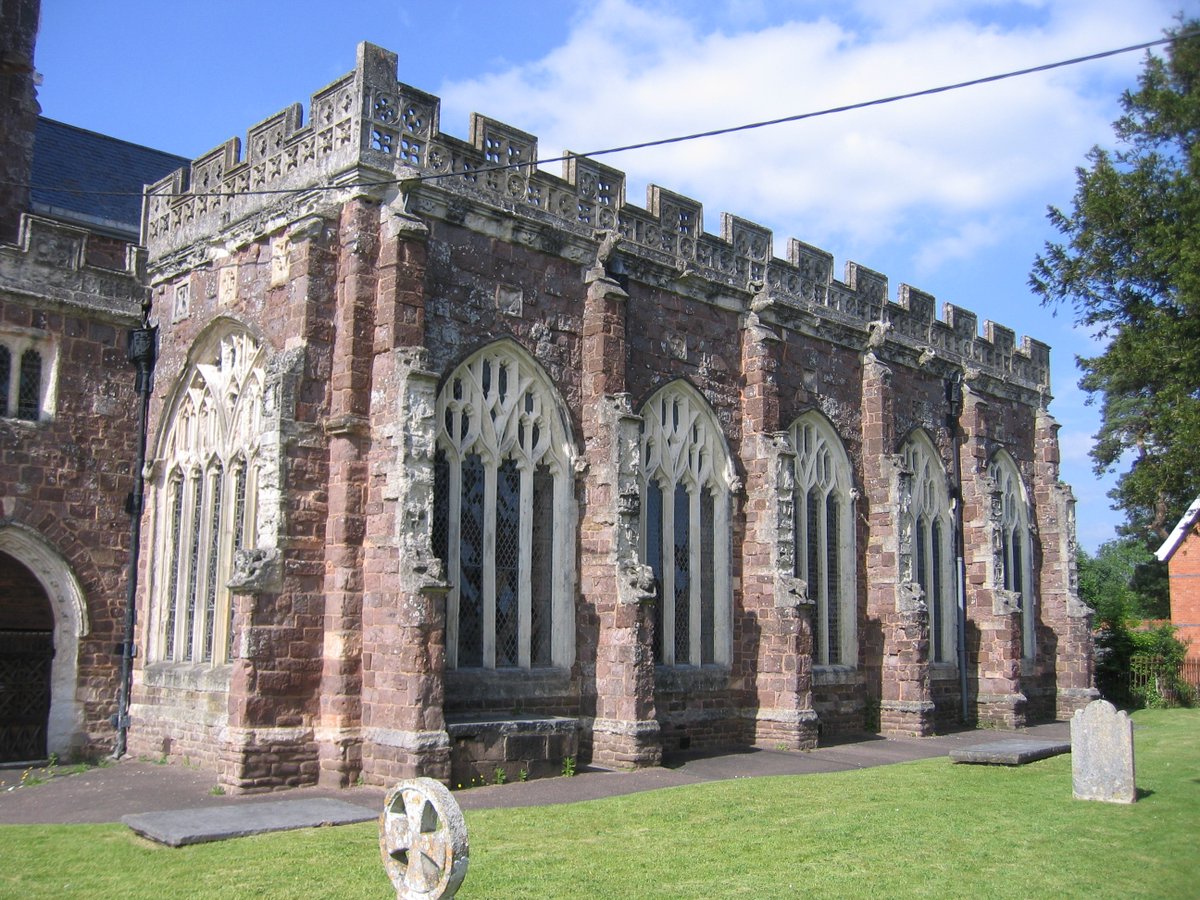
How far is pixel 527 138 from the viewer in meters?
16.1

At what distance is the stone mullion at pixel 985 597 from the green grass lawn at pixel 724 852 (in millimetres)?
9555

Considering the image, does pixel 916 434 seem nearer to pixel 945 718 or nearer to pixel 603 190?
pixel 945 718

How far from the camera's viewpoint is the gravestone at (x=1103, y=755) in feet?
42.5

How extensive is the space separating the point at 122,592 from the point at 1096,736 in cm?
1271

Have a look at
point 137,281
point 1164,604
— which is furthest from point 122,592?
point 1164,604

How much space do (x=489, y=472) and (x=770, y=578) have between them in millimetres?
5342

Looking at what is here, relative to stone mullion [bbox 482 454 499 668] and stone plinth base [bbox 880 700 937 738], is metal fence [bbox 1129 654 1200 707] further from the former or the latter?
stone mullion [bbox 482 454 499 668]

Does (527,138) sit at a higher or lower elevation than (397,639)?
higher

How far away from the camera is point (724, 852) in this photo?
33.3 feet

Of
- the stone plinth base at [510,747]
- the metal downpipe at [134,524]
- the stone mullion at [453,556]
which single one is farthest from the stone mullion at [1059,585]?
the metal downpipe at [134,524]

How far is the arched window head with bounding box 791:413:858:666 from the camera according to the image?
20.3 meters

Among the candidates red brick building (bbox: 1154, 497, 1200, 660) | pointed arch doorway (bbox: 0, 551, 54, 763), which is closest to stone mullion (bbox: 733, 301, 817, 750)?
pointed arch doorway (bbox: 0, 551, 54, 763)

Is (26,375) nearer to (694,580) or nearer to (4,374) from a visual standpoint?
(4,374)

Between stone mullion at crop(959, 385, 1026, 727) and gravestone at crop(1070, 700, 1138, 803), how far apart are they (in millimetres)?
9821
